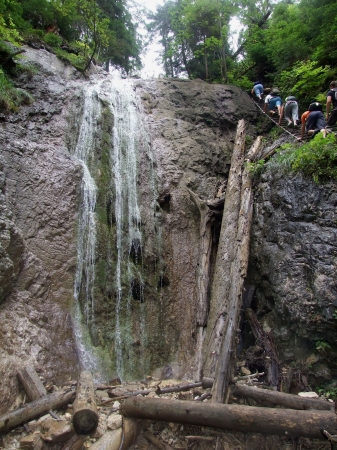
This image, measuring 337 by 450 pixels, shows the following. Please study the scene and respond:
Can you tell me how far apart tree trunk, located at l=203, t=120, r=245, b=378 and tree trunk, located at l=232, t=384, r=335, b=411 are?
0.91m

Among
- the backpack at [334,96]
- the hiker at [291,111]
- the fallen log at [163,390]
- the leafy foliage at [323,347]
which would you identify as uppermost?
the hiker at [291,111]

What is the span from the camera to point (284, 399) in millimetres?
4176

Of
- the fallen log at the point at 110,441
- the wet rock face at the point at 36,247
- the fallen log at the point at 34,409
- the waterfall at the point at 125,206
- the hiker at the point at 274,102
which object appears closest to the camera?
the fallen log at the point at 110,441

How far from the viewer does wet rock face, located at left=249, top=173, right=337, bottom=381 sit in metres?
5.53

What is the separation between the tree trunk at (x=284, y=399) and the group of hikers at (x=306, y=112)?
556 cm

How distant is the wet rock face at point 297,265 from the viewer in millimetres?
5531

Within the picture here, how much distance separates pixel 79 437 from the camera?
3.87m

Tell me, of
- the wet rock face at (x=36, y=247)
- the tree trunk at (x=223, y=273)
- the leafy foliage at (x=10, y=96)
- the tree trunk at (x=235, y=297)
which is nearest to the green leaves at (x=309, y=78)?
the tree trunk at (x=223, y=273)

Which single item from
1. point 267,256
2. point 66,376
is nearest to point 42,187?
point 66,376

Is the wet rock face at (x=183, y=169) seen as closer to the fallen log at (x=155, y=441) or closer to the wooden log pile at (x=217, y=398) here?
the wooden log pile at (x=217, y=398)

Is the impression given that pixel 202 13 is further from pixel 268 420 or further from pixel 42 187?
pixel 268 420

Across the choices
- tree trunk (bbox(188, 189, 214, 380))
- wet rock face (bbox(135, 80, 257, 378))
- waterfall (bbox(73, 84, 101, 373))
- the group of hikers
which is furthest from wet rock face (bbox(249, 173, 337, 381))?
waterfall (bbox(73, 84, 101, 373))

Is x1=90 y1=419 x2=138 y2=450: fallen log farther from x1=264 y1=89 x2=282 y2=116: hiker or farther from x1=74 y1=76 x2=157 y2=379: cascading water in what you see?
x1=264 y1=89 x2=282 y2=116: hiker

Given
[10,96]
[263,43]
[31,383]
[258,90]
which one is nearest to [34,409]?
[31,383]
